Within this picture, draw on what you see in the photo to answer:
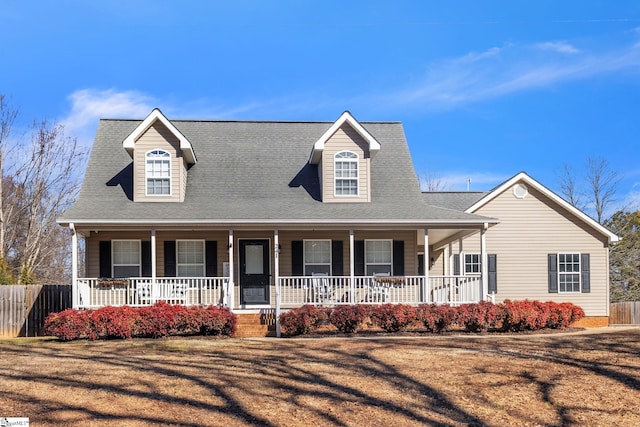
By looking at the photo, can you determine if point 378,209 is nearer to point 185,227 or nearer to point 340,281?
point 340,281

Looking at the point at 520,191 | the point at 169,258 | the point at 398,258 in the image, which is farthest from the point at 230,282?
the point at 520,191

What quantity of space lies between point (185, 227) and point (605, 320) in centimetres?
1472

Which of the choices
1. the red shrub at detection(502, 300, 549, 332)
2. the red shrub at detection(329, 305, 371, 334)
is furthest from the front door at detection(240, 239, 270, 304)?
the red shrub at detection(502, 300, 549, 332)

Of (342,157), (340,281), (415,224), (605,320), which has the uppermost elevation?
(342,157)

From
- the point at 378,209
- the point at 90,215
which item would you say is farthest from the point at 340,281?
the point at 90,215

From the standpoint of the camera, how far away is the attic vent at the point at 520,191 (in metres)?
23.3

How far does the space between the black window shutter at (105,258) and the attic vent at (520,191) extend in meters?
13.6

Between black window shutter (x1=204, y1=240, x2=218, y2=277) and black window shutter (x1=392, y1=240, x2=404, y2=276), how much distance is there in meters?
5.44

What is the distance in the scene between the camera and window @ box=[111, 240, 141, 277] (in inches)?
781

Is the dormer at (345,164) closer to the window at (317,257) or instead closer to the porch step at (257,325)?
the window at (317,257)

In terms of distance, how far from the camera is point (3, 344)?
1606cm

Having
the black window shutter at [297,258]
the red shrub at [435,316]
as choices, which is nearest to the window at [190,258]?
the black window shutter at [297,258]

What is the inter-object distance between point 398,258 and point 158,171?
7.78 m

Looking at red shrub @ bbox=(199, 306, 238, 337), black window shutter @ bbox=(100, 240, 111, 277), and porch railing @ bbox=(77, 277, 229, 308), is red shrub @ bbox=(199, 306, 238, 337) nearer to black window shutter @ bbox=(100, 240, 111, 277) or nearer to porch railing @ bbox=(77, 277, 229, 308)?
porch railing @ bbox=(77, 277, 229, 308)
